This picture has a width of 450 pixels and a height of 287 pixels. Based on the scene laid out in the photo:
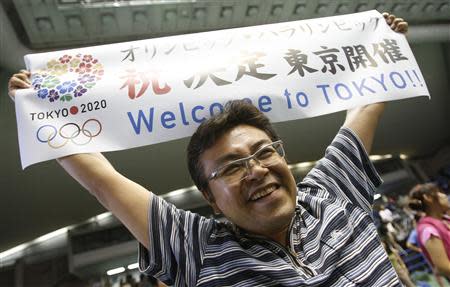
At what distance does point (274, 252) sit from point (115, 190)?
41 cm

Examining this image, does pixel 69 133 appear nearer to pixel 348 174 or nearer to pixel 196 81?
pixel 196 81

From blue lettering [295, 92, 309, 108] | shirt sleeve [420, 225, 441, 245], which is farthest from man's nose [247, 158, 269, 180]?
shirt sleeve [420, 225, 441, 245]

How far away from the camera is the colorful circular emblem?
3.21 ft

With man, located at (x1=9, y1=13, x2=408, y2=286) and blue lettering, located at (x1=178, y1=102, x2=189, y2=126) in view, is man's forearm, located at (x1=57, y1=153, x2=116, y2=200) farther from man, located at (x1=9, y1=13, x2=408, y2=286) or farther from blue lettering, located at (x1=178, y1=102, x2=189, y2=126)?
blue lettering, located at (x1=178, y1=102, x2=189, y2=126)

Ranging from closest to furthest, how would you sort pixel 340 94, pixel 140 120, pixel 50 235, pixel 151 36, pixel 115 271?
pixel 140 120
pixel 340 94
pixel 151 36
pixel 115 271
pixel 50 235

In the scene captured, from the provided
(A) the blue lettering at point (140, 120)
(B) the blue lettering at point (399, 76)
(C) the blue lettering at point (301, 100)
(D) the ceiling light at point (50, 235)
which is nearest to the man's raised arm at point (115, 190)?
(A) the blue lettering at point (140, 120)

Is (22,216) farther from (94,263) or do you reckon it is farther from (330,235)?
(330,235)

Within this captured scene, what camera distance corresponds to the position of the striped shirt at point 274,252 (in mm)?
701

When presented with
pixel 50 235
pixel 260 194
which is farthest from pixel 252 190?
pixel 50 235

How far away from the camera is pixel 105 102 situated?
979 mm

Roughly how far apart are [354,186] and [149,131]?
63 cm

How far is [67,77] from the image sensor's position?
1.02 meters

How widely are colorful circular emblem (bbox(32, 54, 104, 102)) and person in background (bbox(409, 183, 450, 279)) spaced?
1.65 meters

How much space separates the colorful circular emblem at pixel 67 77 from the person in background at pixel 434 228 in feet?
5.42
